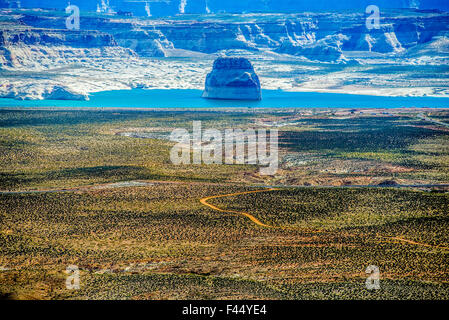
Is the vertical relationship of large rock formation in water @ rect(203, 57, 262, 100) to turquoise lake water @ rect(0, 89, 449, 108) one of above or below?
above

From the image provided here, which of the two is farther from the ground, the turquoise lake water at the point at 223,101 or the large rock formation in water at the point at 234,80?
the large rock formation in water at the point at 234,80

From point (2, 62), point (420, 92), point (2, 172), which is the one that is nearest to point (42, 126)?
point (2, 172)

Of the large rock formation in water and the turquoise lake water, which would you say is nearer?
the turquoise lake water

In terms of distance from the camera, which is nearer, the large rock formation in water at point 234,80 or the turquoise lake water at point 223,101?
the turquoise lake water at point 223,101

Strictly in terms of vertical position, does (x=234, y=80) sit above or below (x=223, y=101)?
above

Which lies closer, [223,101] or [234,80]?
[223,101]
